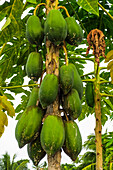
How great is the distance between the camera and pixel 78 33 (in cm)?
138

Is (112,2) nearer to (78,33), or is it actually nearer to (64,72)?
(78,33)

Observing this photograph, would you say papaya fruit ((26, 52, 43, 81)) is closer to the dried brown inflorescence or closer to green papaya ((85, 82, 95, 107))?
the dried brown inflorescence

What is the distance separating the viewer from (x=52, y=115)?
1115 mm

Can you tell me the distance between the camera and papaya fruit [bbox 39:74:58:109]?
114 centimetres

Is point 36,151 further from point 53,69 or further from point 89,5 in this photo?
point 89,5

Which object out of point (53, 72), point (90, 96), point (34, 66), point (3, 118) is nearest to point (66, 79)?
point (53, 72)

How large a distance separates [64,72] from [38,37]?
11.4 inches

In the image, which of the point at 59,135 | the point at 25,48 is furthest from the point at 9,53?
the point at 59,135

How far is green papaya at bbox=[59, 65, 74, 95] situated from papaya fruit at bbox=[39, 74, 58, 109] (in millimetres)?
33

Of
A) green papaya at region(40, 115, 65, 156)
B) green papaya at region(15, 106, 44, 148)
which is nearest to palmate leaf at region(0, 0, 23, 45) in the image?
green papaya at region(15, 106, 44, 148)

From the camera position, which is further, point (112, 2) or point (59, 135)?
point (112, 2)

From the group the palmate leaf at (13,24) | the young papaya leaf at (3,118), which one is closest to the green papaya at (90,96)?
the young papaya leaf at (3,118)

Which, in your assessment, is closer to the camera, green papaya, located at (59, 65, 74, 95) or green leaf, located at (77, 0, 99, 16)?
green papaya, located at (59, 65, 74, 95)

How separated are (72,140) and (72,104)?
173mm
